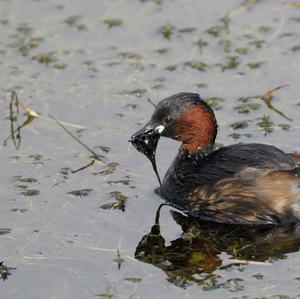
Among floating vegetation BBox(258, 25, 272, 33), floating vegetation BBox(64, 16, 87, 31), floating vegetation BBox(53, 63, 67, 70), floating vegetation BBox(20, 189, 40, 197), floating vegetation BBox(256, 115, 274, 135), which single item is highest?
floating vegetation BBox(258, 25, 272, 33)

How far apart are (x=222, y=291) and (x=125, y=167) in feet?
8.12

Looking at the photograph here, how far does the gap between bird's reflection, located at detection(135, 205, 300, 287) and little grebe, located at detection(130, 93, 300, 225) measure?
0.49ft

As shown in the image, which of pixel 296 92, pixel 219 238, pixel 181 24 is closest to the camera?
pixel 219 238

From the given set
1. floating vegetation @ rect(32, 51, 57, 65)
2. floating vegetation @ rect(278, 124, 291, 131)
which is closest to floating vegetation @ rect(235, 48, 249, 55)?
floating vegetation @ rect(278, 124, 291, 131)

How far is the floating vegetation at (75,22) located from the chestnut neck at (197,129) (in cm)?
361

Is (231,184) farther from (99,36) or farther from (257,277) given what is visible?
(99,36)

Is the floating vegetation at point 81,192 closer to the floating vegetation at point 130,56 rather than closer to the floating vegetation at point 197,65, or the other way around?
the floating vegetation at point 197,65

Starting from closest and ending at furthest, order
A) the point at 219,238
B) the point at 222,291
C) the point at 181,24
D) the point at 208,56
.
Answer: the point at 222,291
the point at 219,238
the point at 208,56
the point at 181,24

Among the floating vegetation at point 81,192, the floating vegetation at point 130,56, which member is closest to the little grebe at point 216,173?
the floating vegetation at point 81,192

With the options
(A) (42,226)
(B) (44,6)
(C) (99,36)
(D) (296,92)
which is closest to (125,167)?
(A) (42,226)

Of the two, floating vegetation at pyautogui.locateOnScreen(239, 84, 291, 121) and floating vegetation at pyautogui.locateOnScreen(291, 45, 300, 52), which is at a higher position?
floating vegetation at pyautogui.locateOnScreen(291, 45, 300, 52)

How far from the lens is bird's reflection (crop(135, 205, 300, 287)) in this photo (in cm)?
767

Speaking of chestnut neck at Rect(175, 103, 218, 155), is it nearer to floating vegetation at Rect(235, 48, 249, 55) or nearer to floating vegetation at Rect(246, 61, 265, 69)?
floating vegetation at Rect(246, 61, 265, 69)

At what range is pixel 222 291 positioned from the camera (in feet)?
23.5
